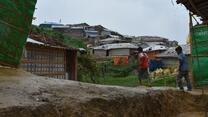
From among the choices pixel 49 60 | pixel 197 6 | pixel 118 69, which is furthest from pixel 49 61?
pixel 118 69

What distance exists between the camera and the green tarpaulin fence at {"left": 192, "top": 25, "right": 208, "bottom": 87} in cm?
1352

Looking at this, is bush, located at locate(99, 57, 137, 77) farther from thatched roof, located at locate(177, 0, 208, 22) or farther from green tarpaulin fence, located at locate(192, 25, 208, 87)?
thatched roof, located at locate(177, 0, 208, 22)

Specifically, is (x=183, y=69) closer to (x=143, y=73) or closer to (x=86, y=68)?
(x=143, y=73)

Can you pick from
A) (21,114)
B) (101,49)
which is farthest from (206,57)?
(101,49)

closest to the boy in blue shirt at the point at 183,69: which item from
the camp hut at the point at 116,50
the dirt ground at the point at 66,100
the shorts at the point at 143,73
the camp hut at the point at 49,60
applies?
Answer: the shorts at the point at 143,73

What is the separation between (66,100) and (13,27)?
9.95ft

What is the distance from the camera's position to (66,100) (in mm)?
5598

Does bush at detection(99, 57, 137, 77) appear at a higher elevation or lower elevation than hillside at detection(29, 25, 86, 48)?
A: lower

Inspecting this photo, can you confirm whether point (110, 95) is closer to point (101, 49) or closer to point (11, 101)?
point (11, 101)

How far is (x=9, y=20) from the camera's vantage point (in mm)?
7934

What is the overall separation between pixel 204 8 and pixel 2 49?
3870 millimetres

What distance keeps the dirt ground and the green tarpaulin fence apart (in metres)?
3.76

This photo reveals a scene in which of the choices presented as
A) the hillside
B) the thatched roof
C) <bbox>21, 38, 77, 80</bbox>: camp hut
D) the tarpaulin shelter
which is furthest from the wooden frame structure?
the thatched roof

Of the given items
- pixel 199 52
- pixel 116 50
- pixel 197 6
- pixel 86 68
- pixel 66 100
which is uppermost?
pixel 116 50
